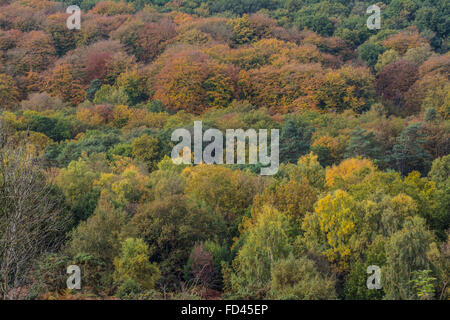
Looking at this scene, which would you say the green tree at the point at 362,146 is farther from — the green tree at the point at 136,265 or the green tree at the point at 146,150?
the green tree at the point at 136,265

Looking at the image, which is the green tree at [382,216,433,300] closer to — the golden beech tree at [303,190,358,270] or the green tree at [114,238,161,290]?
the golden beech tree at [303,190,358,270]

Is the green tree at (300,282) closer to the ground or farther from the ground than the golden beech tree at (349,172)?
closer to the ground

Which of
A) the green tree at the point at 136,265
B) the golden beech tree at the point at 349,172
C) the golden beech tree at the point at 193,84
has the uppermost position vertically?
the golden beech tree at the point at 193,84

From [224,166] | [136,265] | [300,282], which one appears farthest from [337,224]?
[224,166]

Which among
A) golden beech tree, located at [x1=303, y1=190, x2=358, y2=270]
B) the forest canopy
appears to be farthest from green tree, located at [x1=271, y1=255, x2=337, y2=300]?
golden beech tree, located at [x1=303, y1=190, x2=358, y2=270]

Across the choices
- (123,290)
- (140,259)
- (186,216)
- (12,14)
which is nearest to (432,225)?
(186,216)

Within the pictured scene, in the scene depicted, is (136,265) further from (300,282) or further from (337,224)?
(337,224)

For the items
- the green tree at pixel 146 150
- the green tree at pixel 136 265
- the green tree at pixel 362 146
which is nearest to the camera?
the green tree at pixel 136 265

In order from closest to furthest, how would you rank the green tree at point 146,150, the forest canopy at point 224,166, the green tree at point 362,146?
the forest canopy at point 224,166
the green tree at point 362,146
the green tree at point 146,150

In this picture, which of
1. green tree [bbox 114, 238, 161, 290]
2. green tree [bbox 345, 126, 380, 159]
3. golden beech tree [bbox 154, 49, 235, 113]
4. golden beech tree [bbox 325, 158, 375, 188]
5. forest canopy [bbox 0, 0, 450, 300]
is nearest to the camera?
forest canopy [bbox 0, 0, 450, 300]

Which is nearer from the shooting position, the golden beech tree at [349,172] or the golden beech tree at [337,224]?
the golden beech tree at [337,224]

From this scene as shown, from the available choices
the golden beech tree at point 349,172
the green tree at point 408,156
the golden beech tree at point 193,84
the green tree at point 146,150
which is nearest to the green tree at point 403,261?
the golden beech tree at point 349,172

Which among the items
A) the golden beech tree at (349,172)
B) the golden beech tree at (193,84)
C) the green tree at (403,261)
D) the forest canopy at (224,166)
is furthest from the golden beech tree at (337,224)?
the golden beech tree at (193,84)

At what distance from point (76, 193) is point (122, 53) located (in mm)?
45784
